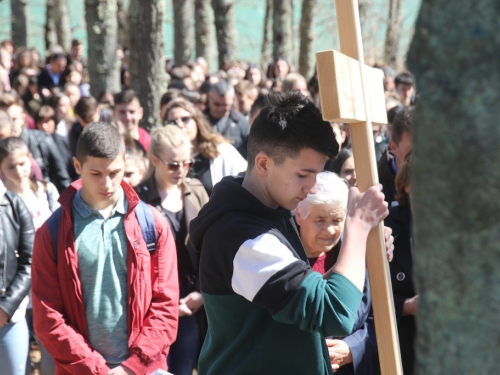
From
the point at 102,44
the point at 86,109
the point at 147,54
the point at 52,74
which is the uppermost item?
the point at 102,44

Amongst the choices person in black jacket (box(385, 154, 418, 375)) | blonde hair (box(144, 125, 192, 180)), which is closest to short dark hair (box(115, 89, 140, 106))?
blonde hair (box(144, 125, 192, 180))

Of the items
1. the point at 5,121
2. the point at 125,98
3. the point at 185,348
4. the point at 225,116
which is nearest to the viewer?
the point at 185,348

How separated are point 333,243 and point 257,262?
5.01 feet

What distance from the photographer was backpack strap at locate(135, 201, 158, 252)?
13.2 ft

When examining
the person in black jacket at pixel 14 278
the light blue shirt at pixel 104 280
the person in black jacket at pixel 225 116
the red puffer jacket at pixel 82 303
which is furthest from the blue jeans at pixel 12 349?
the person in black jacket at pixel 225 116

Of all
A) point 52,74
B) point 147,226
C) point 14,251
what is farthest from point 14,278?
point 52,74

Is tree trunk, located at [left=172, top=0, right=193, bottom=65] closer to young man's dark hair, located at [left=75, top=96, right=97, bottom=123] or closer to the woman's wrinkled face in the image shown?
young man's dark hair, located at [left=75, top=96, right=97, bottom=123]

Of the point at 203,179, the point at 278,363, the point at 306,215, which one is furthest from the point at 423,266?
the point at 203,179

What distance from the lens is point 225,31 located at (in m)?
18.2

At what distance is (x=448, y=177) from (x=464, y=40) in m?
0.20

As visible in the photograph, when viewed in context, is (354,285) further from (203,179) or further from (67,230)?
(203,179)

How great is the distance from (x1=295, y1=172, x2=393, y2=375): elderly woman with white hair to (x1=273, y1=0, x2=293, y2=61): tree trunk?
49.3 ft

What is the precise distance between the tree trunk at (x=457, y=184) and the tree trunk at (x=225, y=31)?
16389 millimetres

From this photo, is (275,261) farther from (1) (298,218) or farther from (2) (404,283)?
(2) (404,283)
